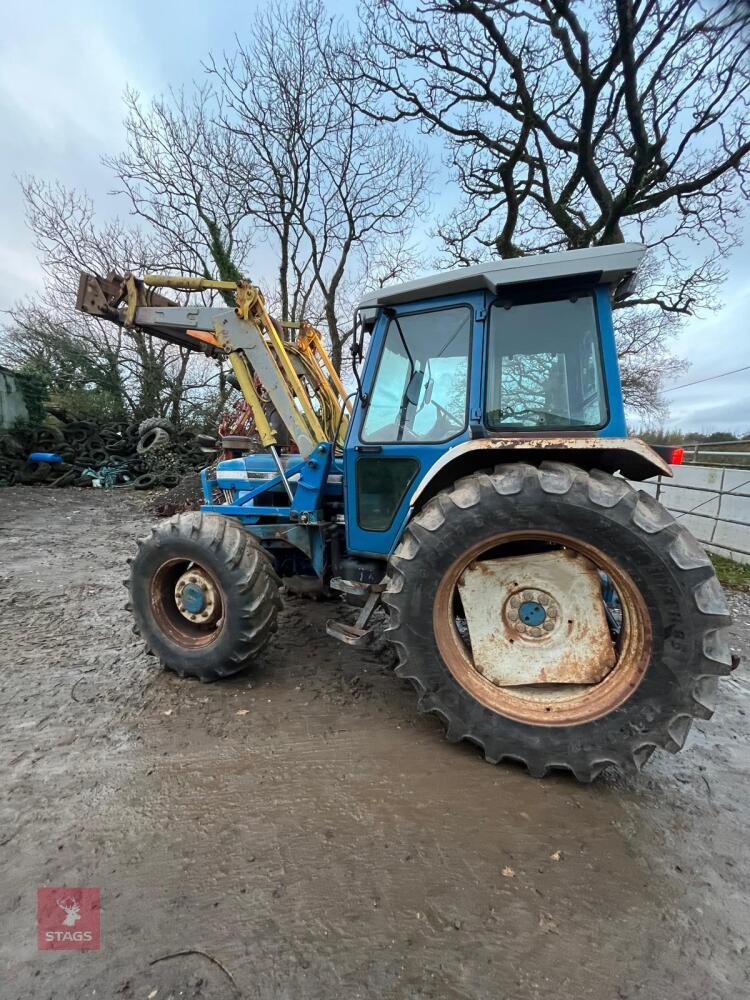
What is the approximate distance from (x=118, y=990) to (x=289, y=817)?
712 mm

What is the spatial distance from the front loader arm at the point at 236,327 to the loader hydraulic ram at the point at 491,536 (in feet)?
0.06

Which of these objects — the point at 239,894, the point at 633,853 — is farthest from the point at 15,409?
the point at 633,853

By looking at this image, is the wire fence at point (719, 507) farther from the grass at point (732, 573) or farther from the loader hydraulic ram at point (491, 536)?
the loader hydraulic ram at point (491, 536)

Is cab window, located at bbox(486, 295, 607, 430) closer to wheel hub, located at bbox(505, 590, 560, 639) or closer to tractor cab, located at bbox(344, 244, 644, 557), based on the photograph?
tractor cab, located at bbox(344, 244, 644, 557)

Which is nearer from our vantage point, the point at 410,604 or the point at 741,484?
the point at 410,604

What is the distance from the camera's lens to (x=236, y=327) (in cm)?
313

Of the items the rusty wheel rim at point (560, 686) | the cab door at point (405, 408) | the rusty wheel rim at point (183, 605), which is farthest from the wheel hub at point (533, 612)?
the rusty wheel rim at point (183, 605)

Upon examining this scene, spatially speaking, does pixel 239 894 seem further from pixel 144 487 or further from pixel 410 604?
pixel 144 487

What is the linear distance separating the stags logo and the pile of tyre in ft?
34.4

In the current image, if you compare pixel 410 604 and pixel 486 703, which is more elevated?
pixel 410 604

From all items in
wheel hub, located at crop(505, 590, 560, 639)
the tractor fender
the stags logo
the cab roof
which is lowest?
the stags logo

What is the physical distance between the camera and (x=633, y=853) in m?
1.75

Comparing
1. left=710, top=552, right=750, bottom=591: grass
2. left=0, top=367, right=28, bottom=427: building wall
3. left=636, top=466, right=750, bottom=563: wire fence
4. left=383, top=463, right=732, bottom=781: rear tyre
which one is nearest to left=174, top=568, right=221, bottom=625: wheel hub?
left=383, top=463, right=732, bottom=781: rear tyre

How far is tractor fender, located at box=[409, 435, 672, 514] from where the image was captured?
212cm
